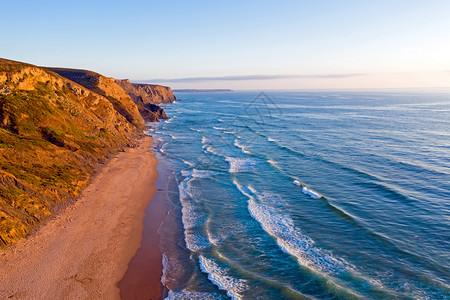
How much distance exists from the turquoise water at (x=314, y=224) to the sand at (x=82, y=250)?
3.78 metres

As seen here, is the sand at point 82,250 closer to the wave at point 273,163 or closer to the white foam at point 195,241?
the white foam at point 195,241

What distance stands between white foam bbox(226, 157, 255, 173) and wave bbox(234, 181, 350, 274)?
11582 mm

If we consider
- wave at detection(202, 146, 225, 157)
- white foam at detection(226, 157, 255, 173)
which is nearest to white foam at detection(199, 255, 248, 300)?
white foam at detection(226, 157, 255, 173)

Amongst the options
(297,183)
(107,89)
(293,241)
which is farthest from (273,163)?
(107,89)

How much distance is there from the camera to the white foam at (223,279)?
15797 millimetres

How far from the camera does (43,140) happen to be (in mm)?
33156

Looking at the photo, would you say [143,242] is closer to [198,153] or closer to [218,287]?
[218,287]

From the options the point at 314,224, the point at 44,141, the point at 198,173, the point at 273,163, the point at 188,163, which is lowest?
the point at 188,163

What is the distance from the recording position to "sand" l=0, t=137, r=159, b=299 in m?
15.5

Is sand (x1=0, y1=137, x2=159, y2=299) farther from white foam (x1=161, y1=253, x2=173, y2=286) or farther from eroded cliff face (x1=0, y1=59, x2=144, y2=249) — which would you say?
white foam (x1=161, y1=253, x2=173, y2=286)

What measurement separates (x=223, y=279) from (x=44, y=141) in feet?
95.8

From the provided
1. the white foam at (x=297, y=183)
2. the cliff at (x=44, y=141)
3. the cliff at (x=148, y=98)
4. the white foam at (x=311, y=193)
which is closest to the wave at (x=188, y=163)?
the cliff at (x=44, y=141)

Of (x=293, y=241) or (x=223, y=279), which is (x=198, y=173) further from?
(x=223, y=279)

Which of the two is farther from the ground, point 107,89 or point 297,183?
point 107,89
